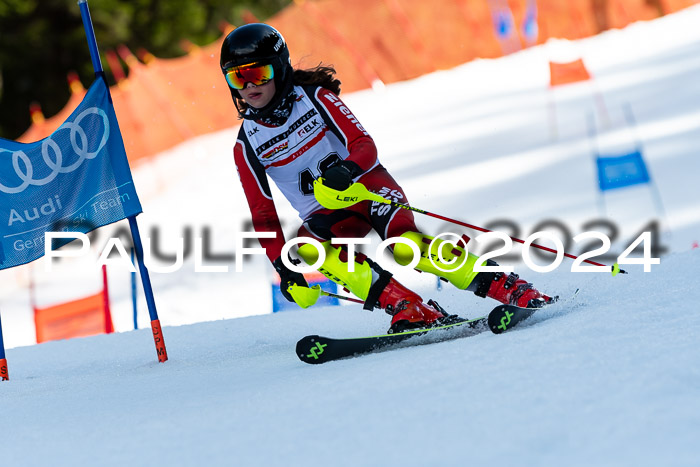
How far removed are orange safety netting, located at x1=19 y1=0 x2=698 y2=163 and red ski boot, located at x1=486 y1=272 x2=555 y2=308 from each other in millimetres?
11587

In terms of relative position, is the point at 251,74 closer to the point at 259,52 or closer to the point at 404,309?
the point at 259,52

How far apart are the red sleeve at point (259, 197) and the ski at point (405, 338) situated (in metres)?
0.66

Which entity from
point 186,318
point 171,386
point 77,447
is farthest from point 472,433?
point 186,318

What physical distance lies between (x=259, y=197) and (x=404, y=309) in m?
0.88

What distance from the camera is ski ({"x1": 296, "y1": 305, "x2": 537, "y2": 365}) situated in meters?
3.35

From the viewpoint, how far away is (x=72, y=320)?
7.45 metres

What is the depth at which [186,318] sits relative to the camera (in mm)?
8469

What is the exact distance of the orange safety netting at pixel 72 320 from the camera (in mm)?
7355

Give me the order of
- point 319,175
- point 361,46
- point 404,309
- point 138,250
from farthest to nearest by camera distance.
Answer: point 361,46 < point 138,250 < point 319,175 < point 404,309

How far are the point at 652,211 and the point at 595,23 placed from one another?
A: 23.7 ft

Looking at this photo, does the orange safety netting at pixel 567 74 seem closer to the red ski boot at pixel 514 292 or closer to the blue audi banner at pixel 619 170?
the blue audi banner at pixel 619 170

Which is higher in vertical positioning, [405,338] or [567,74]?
[567,74]

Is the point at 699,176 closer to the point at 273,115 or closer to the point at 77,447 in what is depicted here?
the point at 273,115

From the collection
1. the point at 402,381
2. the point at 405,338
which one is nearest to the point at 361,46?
the point at 405,338
